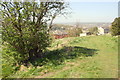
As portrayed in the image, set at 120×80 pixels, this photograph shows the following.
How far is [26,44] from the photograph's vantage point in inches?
295

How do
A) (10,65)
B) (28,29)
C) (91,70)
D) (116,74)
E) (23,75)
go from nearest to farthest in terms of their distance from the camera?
1. (116,74)
2. (91,70)
3. (23,75)
4. (28,29)
5. (10,65)

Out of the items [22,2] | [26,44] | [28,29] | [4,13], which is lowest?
[26,44]

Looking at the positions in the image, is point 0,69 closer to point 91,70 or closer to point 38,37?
point 38,37

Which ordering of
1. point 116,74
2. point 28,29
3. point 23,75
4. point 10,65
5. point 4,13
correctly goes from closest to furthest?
1. point 116,74
2. point 23,75
3. point 4,13
4. point 28,29
5. point 10,65

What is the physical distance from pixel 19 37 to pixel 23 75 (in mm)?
2137

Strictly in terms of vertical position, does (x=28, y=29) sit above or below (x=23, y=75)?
above

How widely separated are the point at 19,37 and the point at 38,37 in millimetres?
1110

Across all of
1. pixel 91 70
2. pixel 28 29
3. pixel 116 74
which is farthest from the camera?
pixel 28 29

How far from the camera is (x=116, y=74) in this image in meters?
4.70

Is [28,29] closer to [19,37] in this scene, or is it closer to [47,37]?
[19,37]

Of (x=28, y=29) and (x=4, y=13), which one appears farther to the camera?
(x=28, y=29)

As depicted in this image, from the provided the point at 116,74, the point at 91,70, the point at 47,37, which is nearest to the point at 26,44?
the point at 47,37

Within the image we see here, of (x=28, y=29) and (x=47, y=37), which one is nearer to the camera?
(x=28, y=29)

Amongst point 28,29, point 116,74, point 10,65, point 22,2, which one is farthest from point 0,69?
point 116,74
